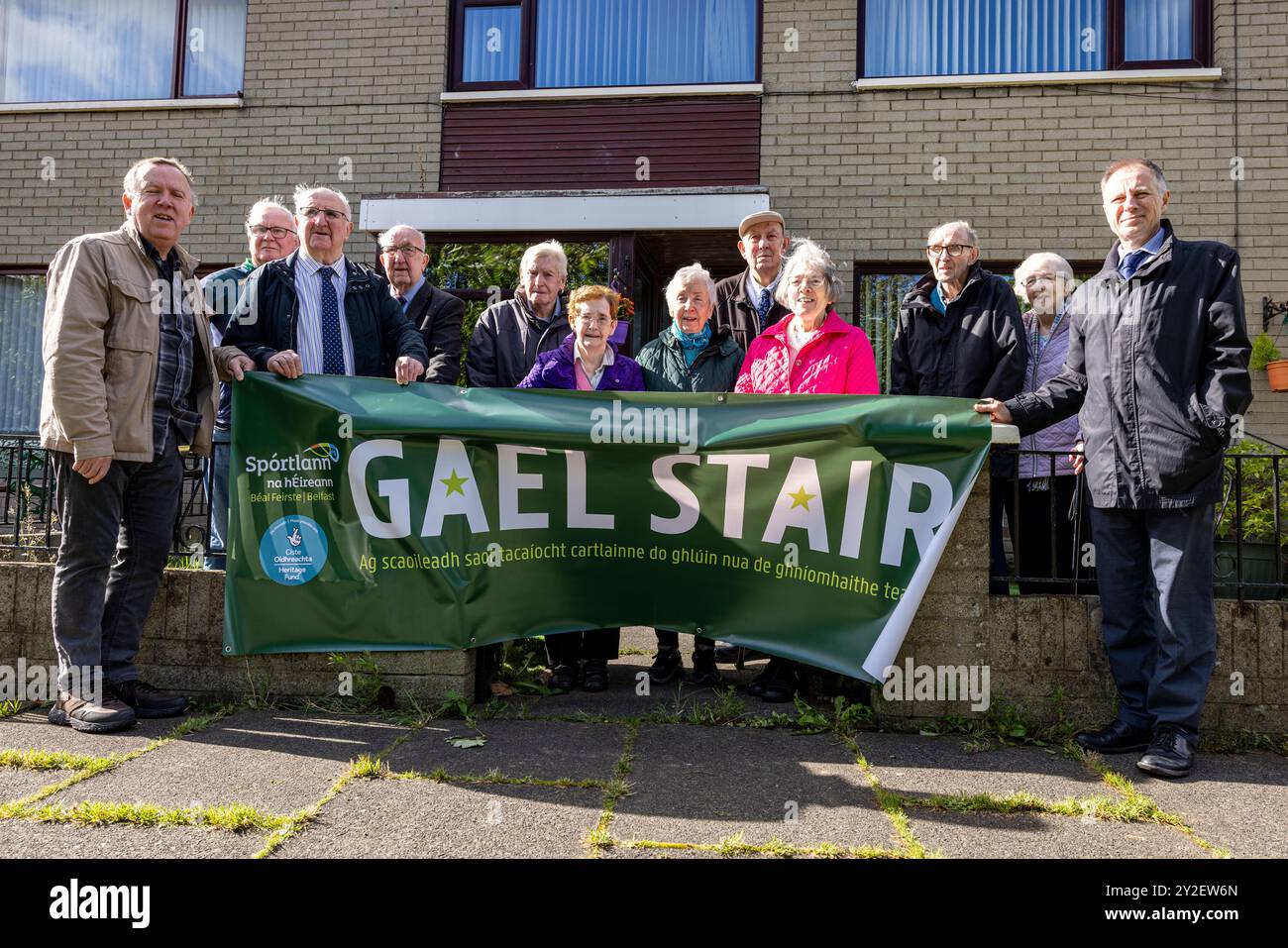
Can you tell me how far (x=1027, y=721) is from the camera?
4094mm

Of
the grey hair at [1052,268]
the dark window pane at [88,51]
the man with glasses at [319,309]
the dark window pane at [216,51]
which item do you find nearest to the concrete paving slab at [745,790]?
the man with glasses at [319,309]

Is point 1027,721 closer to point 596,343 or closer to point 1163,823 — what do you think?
point 1163,823

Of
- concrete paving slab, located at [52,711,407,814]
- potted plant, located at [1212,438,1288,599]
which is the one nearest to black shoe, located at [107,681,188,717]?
concrete paving slab, located at [52,711,407,814]

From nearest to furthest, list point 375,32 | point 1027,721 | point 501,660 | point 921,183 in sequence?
point 1027,721, point 501,660, point 921,183, point 375,32

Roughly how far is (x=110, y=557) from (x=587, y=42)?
7.01 meters

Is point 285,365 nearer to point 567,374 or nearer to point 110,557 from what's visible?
point 110,557

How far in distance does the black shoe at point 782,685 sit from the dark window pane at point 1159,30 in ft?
22.9

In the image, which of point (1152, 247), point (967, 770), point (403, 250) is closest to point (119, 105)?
point (403, 250)

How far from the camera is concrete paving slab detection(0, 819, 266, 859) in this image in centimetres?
268

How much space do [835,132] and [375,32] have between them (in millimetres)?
4558

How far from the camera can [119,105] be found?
9.27 meters

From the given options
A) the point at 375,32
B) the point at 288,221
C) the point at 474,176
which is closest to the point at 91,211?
the point at 375,32

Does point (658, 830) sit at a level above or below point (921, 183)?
below

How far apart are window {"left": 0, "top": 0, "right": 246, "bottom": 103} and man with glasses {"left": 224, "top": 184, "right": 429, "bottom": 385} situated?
5.99m
